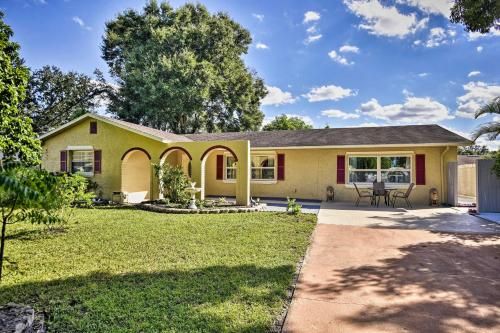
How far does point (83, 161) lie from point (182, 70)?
13540 millimetres

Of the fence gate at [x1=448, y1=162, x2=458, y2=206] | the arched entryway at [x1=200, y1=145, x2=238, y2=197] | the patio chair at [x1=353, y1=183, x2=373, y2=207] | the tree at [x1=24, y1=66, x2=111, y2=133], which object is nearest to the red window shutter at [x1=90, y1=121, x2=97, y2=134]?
the arched entryway at [x1=200, y1=145, x2=238, y2=197]

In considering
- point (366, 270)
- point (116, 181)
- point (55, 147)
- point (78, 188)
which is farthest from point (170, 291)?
point (55, 147)

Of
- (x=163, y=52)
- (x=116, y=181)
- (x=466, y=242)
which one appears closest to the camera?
(x=466, y=242)

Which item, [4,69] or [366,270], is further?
[4,69]

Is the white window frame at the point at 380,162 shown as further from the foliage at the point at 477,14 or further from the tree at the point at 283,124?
the tree at the point at 283,124

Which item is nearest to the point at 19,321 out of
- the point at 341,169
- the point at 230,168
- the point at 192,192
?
the point at 192,192

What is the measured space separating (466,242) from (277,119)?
35.9 m

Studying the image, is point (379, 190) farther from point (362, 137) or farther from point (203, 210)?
point (203, 210)

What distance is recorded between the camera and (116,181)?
49.9 ft

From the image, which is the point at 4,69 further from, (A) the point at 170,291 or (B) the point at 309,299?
(B) the point at 309,299

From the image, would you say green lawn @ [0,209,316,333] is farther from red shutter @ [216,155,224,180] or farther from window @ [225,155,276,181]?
red shutter @ [216,155,224,180]

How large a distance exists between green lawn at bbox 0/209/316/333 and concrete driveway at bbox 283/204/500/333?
22.9 inches

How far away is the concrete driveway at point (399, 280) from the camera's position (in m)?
3.73

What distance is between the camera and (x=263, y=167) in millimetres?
17406
